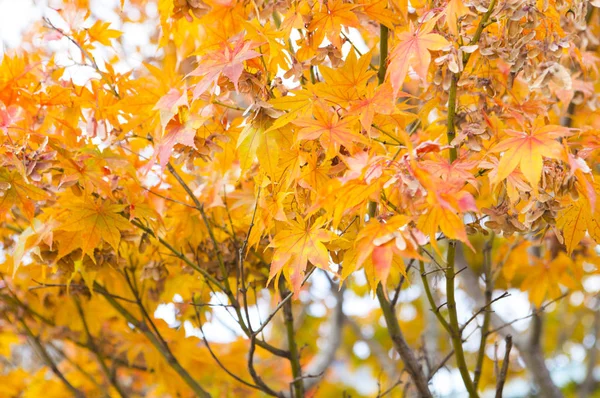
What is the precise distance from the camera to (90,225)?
140 centimetres

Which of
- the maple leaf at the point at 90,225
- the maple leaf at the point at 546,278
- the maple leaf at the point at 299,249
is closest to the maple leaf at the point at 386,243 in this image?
the maple leaf at the point at 299,249

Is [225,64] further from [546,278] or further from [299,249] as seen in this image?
[546,278]

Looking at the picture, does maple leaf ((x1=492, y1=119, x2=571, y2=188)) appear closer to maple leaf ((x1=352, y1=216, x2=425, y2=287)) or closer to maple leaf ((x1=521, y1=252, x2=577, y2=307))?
maple leaf ((x1=352, y1=216, x2=425, y2=287))

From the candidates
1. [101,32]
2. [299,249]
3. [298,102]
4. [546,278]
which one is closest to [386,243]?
[299,249]

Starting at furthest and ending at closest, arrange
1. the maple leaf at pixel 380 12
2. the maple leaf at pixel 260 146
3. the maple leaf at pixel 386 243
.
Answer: the maple leaf at pixel 380 12 → the maple leaf at pixel 260 146 → the maple leaf at pixel 386 243

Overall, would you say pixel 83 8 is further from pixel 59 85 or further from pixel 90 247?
pixel 90 247

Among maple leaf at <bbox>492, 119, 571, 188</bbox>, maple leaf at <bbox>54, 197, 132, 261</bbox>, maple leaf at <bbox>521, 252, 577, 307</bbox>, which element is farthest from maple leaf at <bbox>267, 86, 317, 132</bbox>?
maple leaf at <bbox>521, 252, 577, 307</bbox>

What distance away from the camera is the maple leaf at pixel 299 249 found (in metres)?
1.15

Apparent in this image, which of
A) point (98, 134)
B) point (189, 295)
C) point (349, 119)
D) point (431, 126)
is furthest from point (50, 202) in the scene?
point (431, 126)

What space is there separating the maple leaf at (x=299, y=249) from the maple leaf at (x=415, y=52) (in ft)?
1.05

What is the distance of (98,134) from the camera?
4.99 ft

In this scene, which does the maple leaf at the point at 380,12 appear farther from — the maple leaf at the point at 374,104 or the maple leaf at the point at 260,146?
the maple leaf at the point at 260,146

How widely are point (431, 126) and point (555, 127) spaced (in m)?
0.54

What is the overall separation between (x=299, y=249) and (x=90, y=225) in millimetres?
530
